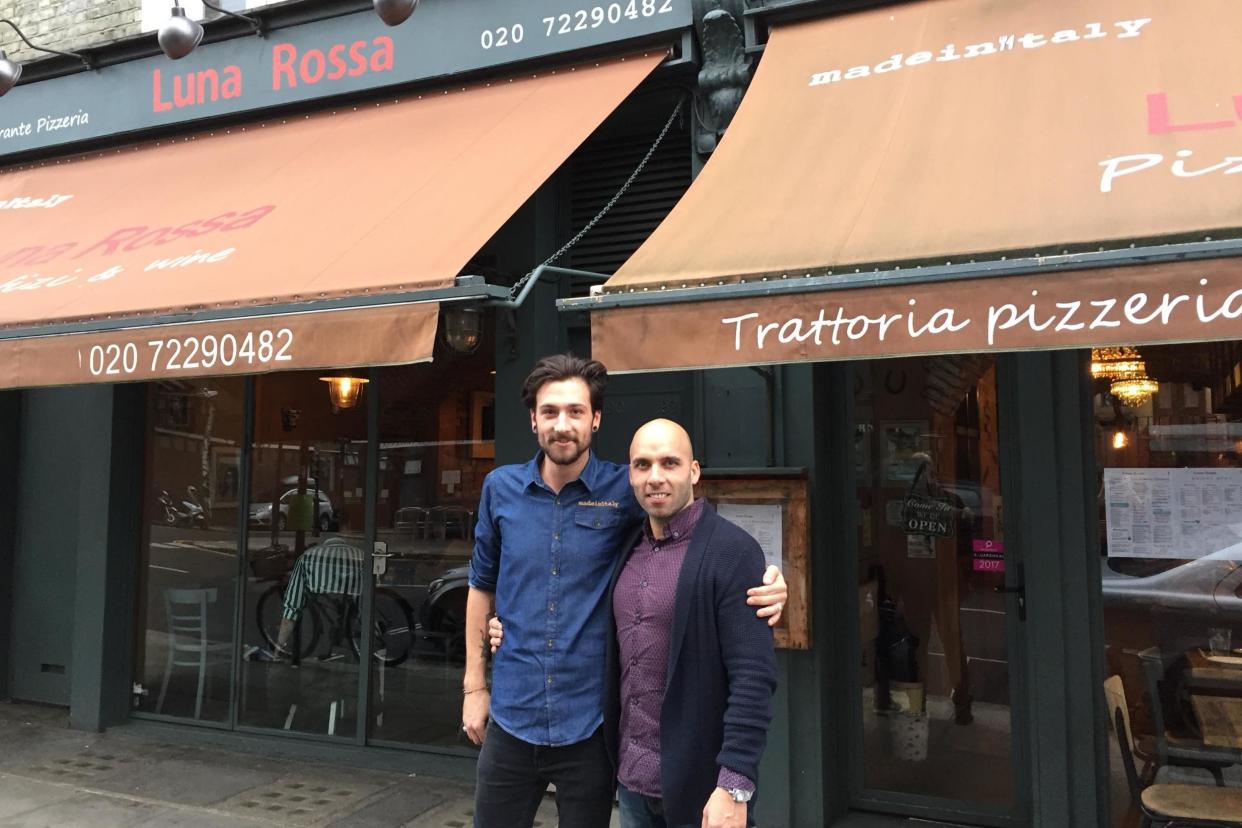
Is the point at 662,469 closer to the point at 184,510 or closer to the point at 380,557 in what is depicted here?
the point at 380,557

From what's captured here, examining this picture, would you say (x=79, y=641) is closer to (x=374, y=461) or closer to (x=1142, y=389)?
(x=374, y=461)

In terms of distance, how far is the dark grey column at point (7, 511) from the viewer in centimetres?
758

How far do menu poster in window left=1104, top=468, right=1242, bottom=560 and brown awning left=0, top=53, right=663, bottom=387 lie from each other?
10.8ft

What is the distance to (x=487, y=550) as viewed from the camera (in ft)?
9.74

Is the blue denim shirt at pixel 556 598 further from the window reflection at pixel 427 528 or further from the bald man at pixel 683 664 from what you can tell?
the window reflection at pixel 427 528

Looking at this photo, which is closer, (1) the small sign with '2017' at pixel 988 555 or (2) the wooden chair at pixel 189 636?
(1) the small sign with '2017' at pixel 988 555

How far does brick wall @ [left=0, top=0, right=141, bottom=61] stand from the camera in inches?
288

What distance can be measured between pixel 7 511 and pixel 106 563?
65.8 inches

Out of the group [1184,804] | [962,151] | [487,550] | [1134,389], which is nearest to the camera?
[487,550]

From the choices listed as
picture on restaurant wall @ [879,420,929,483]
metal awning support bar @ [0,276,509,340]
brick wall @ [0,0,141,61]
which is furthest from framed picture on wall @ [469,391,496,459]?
brick wall @ [0,0,141,61]

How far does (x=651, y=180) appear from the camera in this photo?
5.59 metres

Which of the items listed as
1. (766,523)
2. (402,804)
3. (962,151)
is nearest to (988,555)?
(766,523)

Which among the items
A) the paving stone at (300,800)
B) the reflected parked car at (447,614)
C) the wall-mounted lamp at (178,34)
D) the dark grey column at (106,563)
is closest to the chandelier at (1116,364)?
the reflected parked car at (447,614)

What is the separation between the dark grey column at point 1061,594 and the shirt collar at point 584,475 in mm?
2635
